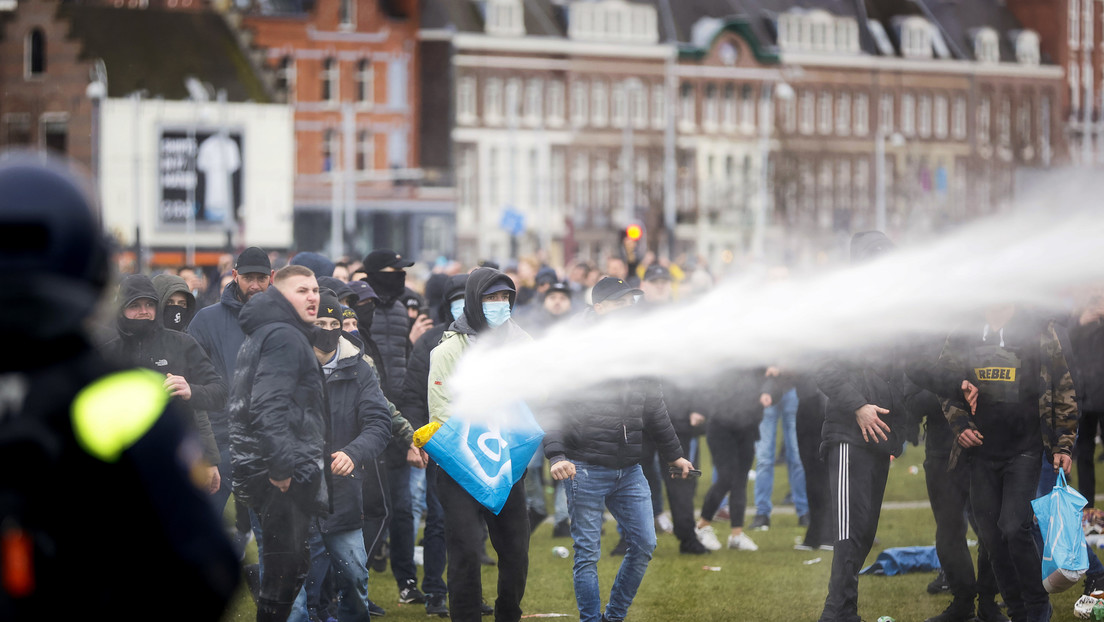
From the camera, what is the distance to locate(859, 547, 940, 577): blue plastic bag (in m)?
10.4

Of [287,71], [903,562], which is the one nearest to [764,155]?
[287,71]

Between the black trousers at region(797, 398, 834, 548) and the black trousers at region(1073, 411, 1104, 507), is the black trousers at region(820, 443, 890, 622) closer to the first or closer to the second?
the black trousers at region(797, 398, 834, 548)

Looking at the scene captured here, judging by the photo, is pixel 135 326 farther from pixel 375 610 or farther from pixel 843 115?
pixel 843 115

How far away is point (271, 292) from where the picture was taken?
22.9 feet

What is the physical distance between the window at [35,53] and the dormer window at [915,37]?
45541 mm

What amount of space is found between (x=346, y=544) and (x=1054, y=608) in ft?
14.8

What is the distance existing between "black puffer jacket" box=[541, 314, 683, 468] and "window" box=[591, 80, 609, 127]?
62.6 m

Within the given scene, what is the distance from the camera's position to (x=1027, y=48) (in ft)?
264

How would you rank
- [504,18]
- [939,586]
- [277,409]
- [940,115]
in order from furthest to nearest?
1. [940,115]
2. [504,18]
3. [939,586]
4. [277,409]

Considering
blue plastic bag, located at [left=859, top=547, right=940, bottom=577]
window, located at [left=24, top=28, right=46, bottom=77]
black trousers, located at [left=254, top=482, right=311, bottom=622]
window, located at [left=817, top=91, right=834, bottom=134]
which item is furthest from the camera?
window, located at [left=817, top=91, right=834, bottom=134]

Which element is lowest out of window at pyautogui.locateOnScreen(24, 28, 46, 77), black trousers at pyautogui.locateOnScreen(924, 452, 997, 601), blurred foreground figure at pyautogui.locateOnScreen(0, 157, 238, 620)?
black trousers at pyautogui.locateOnScreen(924, 452, 997, 601)

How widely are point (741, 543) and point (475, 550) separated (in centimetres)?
451

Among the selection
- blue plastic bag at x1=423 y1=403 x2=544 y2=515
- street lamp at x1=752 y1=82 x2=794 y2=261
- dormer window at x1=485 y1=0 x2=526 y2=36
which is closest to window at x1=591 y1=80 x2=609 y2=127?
dormer window at x1=485 y1=0 x2=526 y2=36

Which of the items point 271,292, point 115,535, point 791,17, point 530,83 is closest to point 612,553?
point 271,292
